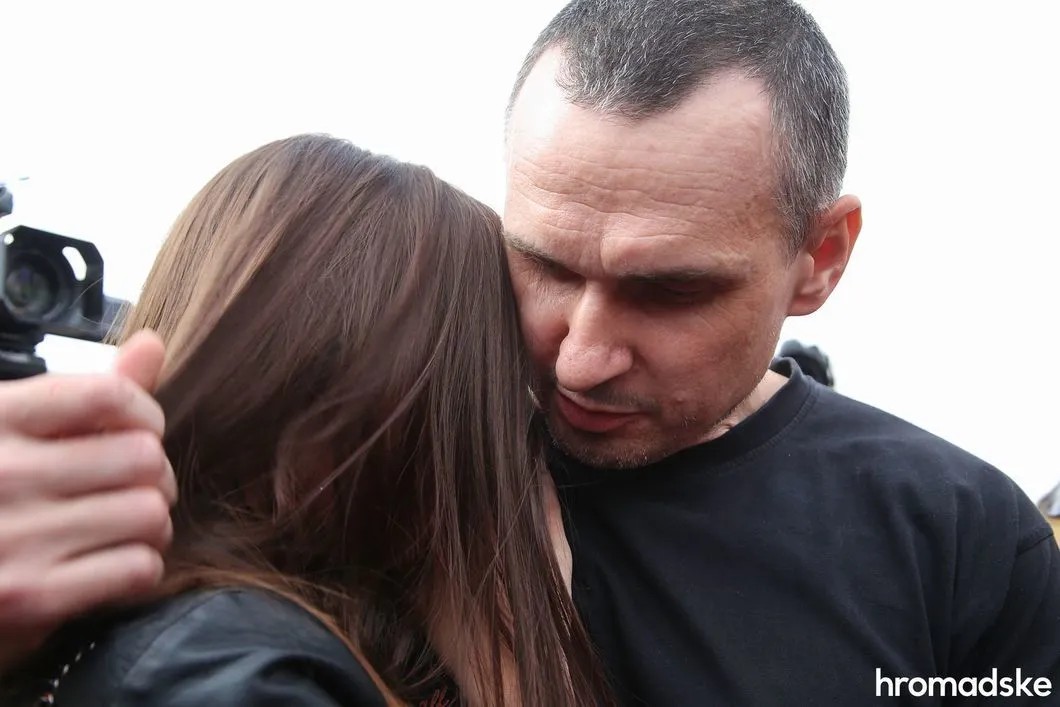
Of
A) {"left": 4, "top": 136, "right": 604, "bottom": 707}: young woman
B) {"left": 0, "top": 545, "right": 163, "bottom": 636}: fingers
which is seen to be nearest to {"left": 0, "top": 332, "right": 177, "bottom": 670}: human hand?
{"left": 0, "top": 545, "right": 163, "bottom": 636}: fingers

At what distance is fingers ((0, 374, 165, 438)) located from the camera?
77 cm

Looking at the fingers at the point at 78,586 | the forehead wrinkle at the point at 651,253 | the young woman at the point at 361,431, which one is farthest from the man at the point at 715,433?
the fingers at the point at 78,586

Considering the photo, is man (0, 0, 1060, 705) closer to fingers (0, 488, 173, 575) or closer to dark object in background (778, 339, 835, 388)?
fingers (0, 488, 173, 575)

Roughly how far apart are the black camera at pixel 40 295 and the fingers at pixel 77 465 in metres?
0.45

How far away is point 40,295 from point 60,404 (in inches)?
24.0

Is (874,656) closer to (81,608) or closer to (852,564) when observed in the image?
(852,564)

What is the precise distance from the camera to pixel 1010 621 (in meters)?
1.53

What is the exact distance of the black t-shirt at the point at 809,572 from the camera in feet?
4.66

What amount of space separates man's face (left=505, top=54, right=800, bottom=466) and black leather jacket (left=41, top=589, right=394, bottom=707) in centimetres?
61

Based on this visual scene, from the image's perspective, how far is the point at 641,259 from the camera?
1382 mm

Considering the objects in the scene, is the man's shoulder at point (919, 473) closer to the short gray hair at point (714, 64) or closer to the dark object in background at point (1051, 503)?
the short gray hair at point (714, 64)

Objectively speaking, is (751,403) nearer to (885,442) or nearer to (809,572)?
(885,442)

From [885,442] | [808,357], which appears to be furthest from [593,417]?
[808,357]

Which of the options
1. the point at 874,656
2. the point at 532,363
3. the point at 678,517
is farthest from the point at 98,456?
the point at 874,656
